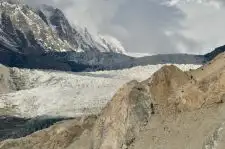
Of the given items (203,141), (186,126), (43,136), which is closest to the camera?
(203,141)

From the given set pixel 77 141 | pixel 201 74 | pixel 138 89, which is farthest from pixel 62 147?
pixel 201 74

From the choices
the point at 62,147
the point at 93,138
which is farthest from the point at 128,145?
the point at 62,147

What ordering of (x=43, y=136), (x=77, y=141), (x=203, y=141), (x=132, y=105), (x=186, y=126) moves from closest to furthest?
(x=203, y=141) < (x=186, y=126) < (x=132, y=105) < (x=77, y=141) < (x=43, y=136)

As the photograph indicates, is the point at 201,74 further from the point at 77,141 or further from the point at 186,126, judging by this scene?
the point at 77,141

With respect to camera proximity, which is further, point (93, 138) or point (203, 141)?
point (93, 138)

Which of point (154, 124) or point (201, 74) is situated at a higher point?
point (201, 74)

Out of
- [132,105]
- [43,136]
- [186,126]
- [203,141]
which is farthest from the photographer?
[43,136]

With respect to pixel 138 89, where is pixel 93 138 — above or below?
below

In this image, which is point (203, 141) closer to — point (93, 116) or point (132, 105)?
point (132, 105)

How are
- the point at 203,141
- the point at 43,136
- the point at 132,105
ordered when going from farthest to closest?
the point at 43,136 → the point at 132,105 → the point at 203,141
